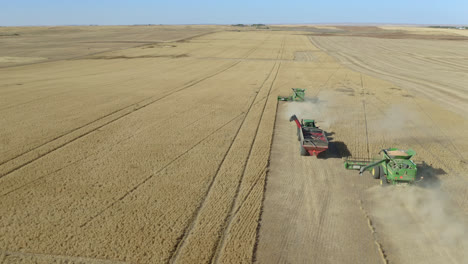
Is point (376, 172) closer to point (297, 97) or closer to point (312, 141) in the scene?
point (312, 141)

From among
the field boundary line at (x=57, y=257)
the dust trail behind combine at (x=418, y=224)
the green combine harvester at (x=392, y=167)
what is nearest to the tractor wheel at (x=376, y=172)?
the green combine harvester at (x=392, y=167)

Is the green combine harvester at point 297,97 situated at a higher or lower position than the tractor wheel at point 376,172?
higher

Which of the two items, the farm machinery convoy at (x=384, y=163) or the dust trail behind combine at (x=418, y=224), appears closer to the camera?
the dust trail behind combine at (x=418, y=224)

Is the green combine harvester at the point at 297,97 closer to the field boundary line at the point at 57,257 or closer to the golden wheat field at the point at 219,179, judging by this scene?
the golden wheat field at the point at 219,179

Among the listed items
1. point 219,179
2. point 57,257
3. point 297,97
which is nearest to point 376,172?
point 219,179

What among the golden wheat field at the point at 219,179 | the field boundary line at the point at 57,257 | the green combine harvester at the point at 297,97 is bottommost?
the field boundary line at the point at 57,257

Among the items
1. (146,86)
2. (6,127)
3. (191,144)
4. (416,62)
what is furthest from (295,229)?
(416,62)

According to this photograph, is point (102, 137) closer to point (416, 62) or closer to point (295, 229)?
point (295, 229)
